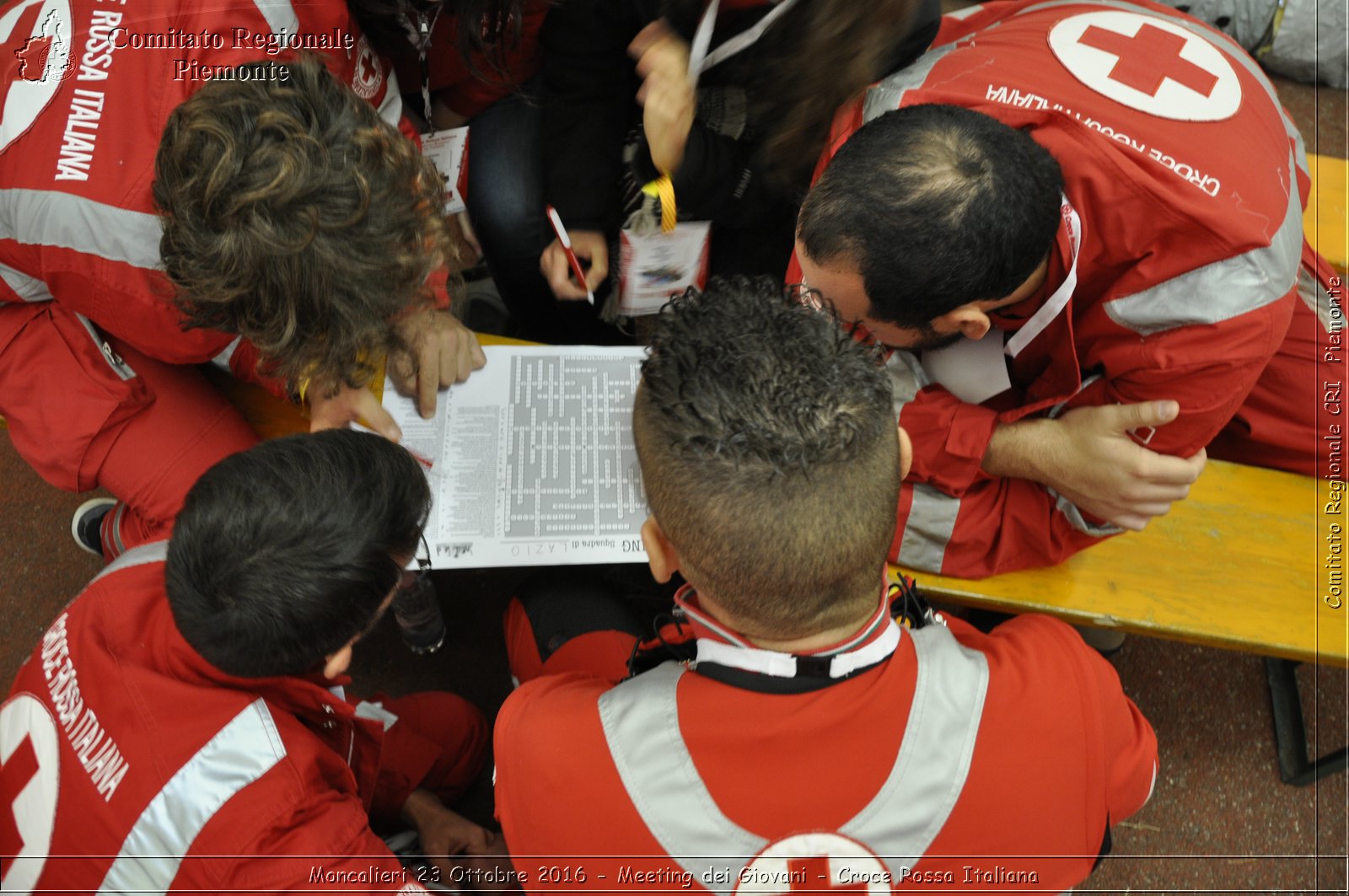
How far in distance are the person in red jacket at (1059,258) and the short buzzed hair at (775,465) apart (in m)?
0.28

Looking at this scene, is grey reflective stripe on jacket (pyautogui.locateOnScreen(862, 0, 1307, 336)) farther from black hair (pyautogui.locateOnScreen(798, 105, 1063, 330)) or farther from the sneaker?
the sneaker

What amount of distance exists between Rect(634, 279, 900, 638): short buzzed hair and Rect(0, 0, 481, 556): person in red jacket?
46 centimetres

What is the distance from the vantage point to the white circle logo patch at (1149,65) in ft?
3.59

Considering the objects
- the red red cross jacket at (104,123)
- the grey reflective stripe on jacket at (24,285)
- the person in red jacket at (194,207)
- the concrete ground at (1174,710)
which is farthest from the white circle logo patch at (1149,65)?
the grey reflective stripe on jacket at (24,285)

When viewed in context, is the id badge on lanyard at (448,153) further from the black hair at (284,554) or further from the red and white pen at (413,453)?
the black hair at (284,554)

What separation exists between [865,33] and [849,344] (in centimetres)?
57

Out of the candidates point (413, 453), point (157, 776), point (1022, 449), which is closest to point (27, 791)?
point (157, 776)

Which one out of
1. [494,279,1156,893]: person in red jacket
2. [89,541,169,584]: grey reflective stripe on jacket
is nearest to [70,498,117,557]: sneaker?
[89,541,169,584]: grey reflective stripe on jacket

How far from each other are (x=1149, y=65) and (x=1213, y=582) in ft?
2.46

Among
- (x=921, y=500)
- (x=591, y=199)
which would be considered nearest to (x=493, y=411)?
(x=591, y=199)

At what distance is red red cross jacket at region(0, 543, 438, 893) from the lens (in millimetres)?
889

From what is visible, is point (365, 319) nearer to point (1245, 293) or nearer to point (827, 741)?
point (827, 741)

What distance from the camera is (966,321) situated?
1.09 m

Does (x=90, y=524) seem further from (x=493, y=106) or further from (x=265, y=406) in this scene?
(x=493, y=106)
